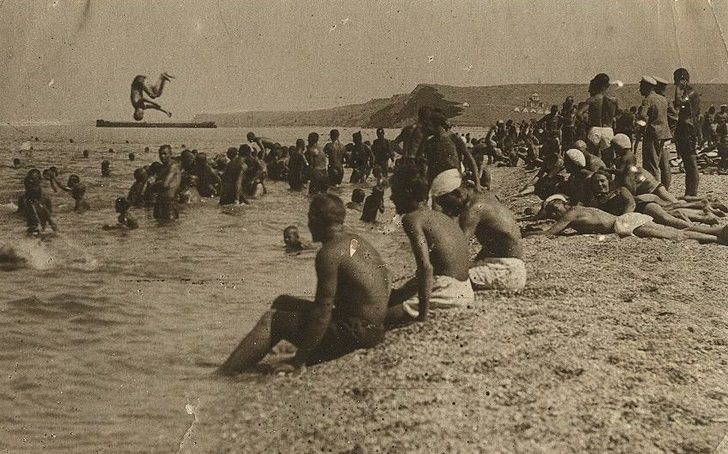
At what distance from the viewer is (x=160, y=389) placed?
5.12 meters

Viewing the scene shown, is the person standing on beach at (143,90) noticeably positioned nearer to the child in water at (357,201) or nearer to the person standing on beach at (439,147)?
the person standing on beach at (439,147)

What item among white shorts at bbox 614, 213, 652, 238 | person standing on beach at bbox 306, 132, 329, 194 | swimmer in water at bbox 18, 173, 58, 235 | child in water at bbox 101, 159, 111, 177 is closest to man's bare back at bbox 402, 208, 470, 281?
white shorts at bbox 614, 213, 652, 238

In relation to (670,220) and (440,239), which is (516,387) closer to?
(440,239)

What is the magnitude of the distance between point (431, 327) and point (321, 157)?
12.3 m

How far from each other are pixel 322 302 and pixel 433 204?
174cm

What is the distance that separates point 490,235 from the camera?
6.19 metres

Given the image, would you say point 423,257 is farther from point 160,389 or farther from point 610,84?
point 610,84

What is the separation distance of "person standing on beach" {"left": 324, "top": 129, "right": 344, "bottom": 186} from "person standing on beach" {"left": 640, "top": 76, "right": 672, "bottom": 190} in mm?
8147

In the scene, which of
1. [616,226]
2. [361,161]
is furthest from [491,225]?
[361,161]

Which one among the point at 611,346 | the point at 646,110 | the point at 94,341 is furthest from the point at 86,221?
the point at 611,346

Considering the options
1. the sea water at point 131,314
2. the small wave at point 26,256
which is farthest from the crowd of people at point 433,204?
the small wave at point 26,256

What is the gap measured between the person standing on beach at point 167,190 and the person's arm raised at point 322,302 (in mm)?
8800

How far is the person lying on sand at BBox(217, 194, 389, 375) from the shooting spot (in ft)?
15.3

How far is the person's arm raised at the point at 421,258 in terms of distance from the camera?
199 inches
